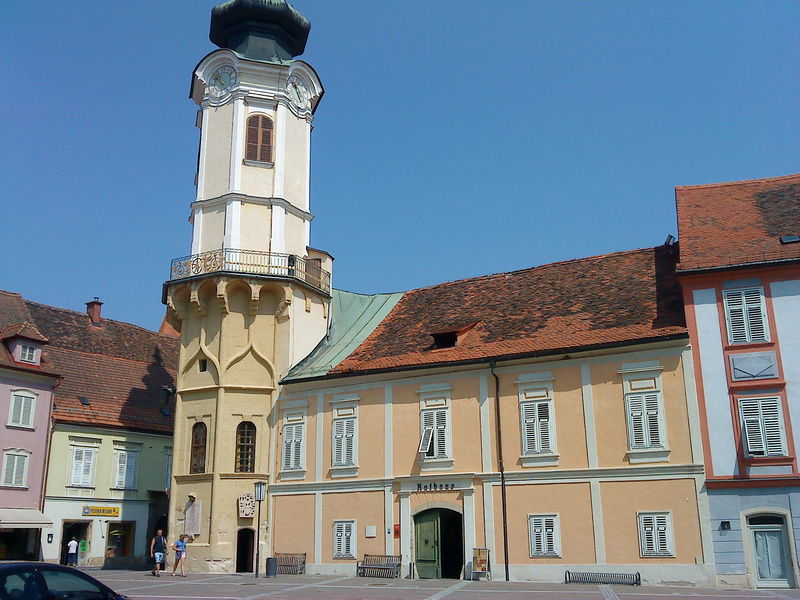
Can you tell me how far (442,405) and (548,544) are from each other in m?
5.58

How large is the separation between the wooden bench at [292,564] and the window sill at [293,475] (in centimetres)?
262

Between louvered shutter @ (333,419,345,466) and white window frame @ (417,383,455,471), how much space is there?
3108 millimetres

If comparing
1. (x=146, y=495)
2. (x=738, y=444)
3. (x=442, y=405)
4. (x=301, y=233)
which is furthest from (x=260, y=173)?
(x=738, y=444)

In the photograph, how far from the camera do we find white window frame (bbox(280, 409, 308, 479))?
2942 cm

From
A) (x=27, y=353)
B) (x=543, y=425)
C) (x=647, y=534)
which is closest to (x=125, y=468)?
(x=27, y=353)

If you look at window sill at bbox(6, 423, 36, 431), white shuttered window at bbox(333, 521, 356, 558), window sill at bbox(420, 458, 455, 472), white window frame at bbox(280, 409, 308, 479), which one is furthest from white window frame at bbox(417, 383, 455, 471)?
window sill at bbox(6, 423, 36, 431)

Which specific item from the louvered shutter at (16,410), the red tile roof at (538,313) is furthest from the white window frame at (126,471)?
the red tile roof at (538,313)

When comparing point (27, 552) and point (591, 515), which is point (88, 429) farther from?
point (591, 515)

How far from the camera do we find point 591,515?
24000 mm

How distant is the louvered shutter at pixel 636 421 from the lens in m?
23.9

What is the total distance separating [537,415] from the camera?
83.6 feet

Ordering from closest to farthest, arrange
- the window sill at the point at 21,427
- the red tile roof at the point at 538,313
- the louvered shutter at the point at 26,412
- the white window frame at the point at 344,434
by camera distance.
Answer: the red tile roof at the point at 538,313
the white window frame at the point at 344,434
the window sill at the point at 21,427
the louvered shutter at the point at 26,412

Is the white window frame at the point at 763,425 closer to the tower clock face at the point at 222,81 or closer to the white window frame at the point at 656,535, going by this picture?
the white window frame at the point at 656,535

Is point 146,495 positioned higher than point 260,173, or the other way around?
point 260,173
